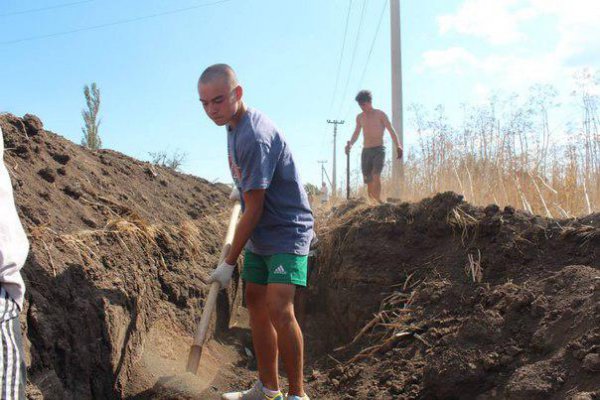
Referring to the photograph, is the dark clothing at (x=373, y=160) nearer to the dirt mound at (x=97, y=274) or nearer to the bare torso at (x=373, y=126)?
the bare torso at (x=373, y=126)

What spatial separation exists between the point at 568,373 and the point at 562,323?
42 centimetres

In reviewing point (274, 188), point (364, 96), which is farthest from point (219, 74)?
point (364, 96)

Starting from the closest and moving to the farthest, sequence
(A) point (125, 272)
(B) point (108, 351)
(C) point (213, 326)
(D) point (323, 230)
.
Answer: (B) point (108, 351) < (A) point (125, 272) < (C) point (213, 326) < (D) point (323, 230)

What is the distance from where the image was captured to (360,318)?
4488 millimetres

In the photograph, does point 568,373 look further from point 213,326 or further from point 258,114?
point 213,326

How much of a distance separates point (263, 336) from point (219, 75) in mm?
1493

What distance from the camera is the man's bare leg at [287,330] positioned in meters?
2.94

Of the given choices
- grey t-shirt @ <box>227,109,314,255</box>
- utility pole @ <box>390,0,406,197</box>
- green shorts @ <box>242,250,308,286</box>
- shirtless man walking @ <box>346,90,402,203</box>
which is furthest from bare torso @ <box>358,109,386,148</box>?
green shorts @ <box>242,250,308,286</box>

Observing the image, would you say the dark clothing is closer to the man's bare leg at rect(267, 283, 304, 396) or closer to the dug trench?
the dug trench

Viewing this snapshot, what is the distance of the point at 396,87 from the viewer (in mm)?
9523

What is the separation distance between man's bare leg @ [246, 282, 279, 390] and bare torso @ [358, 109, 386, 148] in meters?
4.72

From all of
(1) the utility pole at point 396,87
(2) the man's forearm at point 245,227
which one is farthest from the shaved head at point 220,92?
(1) the utility pole at point 396,87

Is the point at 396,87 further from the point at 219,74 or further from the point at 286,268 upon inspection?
the point at 286,268

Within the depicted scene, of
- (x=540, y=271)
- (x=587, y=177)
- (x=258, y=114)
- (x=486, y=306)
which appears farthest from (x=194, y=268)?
(x=587, y=177)
